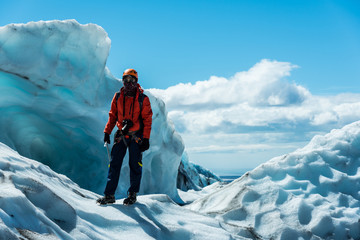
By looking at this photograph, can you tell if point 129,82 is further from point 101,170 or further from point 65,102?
point 101,170

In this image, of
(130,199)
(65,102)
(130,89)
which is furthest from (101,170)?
(130,89)

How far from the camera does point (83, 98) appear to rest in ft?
27.1

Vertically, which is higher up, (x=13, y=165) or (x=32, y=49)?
(x=32, y=49)

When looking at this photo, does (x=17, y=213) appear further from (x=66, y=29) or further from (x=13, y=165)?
(x=66, y=29)

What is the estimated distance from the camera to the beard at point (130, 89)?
4.62 meters

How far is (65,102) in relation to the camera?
8156 millimetres

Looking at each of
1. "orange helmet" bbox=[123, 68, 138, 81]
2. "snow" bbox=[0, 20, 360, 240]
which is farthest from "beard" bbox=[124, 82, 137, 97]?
"snow" bbox=[0, 20, 360, 240]

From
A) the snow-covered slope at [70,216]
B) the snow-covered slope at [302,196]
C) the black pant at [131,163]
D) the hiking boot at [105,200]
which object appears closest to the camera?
the snow-covered slope at [70,216]

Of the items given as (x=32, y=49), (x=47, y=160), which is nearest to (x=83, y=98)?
(x=32, y=49)

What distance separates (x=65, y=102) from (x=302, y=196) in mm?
5690

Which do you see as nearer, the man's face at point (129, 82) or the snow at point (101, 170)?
the snow at point (101, 170)

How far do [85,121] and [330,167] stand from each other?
5.90m

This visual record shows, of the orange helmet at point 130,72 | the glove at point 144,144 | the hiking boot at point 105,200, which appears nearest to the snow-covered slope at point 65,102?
the orange helmet at point 130,72

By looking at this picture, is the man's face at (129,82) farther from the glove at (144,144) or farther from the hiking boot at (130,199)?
the hiking boot at (130,199)
